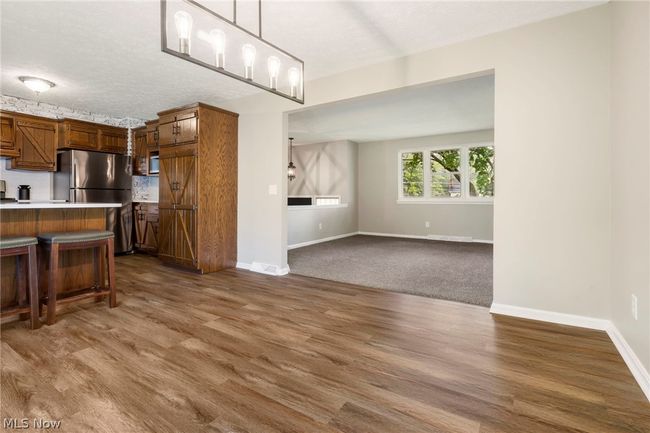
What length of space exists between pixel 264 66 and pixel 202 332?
2834mm

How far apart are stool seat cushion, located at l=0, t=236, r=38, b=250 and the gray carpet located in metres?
2.71

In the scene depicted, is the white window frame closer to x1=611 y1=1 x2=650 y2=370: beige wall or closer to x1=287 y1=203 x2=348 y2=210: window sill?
x1=287 y1=203 x2=348 y2=210: window sill

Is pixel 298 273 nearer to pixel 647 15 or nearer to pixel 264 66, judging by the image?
pixel 264 66

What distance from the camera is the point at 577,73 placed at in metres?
2.46

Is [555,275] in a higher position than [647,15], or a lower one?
lower

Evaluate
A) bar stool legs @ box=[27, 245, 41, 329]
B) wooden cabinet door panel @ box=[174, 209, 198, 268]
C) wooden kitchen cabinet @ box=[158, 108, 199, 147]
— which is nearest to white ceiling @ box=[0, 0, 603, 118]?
wooden kitchen cabinet @ box=[158, 108, 199, 147]

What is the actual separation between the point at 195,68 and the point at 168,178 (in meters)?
1.73

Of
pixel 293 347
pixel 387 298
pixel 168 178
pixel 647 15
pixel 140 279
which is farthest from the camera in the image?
pixel 168 178

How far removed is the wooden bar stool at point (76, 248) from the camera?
8.14 ft

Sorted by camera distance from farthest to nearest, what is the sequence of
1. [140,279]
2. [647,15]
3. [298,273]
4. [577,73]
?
1. [298,273]
2. [140,279]
3. [577,73]
4. [647,15]

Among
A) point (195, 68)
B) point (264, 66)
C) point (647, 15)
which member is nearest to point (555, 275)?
point (647, 15)

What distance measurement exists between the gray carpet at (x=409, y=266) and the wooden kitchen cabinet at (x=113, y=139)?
369 cm

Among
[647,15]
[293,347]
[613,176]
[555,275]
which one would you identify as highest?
[647,15]

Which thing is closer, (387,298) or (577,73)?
(577,73)
